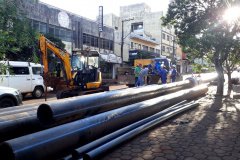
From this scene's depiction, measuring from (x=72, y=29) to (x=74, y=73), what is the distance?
45.1 ft

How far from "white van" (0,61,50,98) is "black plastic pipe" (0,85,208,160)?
7.52m

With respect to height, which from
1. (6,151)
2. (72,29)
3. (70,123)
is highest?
(72,29)

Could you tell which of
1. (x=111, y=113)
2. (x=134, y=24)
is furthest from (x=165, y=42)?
(x=111, y=113)

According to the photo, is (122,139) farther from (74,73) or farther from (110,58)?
(110,58)

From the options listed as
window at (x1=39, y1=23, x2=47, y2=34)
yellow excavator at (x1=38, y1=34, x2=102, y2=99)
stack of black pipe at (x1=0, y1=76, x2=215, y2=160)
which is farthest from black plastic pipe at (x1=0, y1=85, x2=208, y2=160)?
window at (x1=39, y1=23, x2=47, y2=34)

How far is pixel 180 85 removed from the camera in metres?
9.67

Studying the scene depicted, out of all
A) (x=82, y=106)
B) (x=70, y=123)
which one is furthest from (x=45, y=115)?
(x=82, y=106)

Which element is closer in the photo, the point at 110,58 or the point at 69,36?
the point at 69,36

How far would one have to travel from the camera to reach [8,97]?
6520 millimetres

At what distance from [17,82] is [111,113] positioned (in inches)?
305

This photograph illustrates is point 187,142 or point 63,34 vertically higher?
point 63,34

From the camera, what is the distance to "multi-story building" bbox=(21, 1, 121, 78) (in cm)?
1927

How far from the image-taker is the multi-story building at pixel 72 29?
1927cm

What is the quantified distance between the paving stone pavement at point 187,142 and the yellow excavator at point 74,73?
5.35 metres
